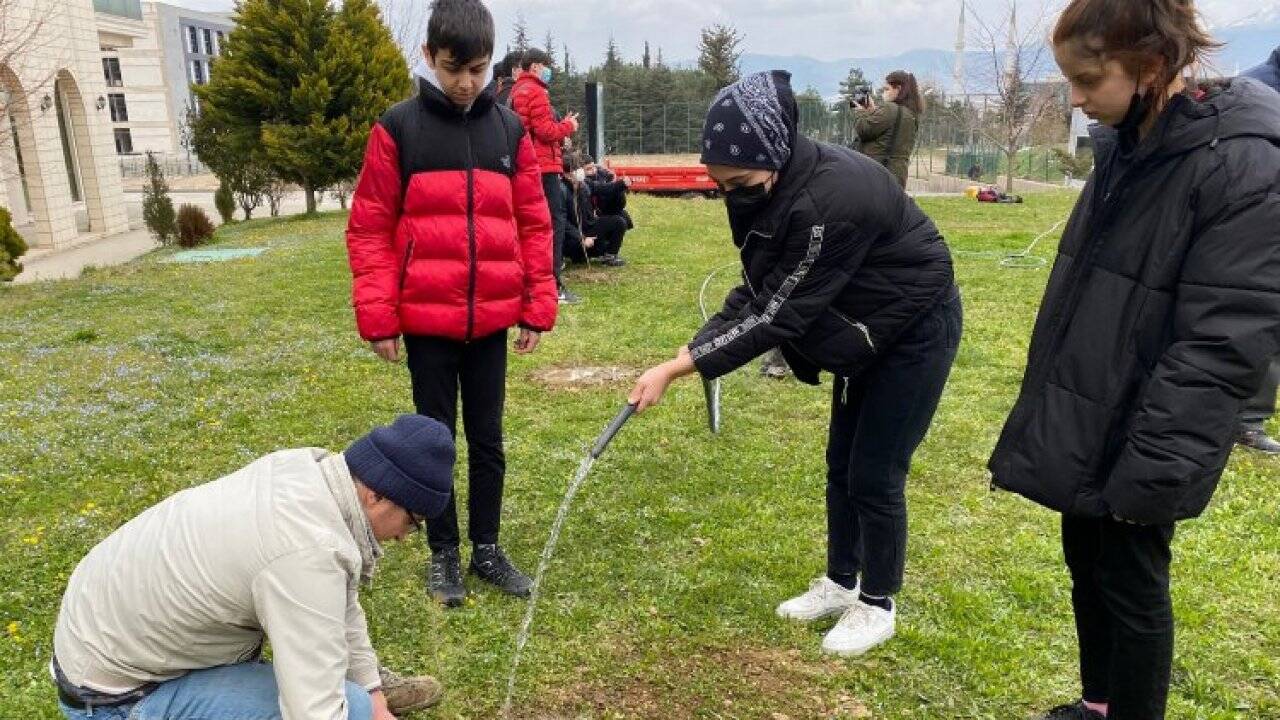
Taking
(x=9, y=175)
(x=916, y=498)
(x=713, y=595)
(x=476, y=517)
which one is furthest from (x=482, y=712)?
(x=9, y=175)

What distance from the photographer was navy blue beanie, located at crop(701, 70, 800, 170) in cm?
242

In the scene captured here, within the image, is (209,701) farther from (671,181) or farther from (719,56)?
(719,56)

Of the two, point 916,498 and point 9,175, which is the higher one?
point 9,175

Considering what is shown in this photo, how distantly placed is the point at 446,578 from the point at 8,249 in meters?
11.9

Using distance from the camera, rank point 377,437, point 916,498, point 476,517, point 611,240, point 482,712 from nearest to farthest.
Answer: point 377,437
point 482,712
point 476,517
point 916,498
point 611,240

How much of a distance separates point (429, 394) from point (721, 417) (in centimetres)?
254

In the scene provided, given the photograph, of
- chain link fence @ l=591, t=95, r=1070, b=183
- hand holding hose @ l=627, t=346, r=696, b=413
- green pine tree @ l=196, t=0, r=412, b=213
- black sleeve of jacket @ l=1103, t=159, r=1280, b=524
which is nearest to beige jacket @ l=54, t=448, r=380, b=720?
hand holding hose @ l=627, t=346, r=696, b=413

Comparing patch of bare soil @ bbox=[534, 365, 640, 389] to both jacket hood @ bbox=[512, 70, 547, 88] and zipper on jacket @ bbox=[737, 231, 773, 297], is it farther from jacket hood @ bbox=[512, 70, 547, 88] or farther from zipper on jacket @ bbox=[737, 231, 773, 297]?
zipper on jacket @ bbox=[737, 231, 773, 297]

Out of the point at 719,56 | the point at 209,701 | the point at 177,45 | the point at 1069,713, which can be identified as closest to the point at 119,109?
the point at 177,45

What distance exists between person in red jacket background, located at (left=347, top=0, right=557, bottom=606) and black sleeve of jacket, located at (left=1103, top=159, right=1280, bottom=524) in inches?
79.4

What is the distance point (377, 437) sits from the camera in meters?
1.96

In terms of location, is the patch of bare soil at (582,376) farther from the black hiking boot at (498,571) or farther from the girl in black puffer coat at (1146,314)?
the girl in black puffer coat at (1146,314)

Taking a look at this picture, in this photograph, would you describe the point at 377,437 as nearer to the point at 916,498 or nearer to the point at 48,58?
the point at 916,498

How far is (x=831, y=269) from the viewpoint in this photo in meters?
2.52
